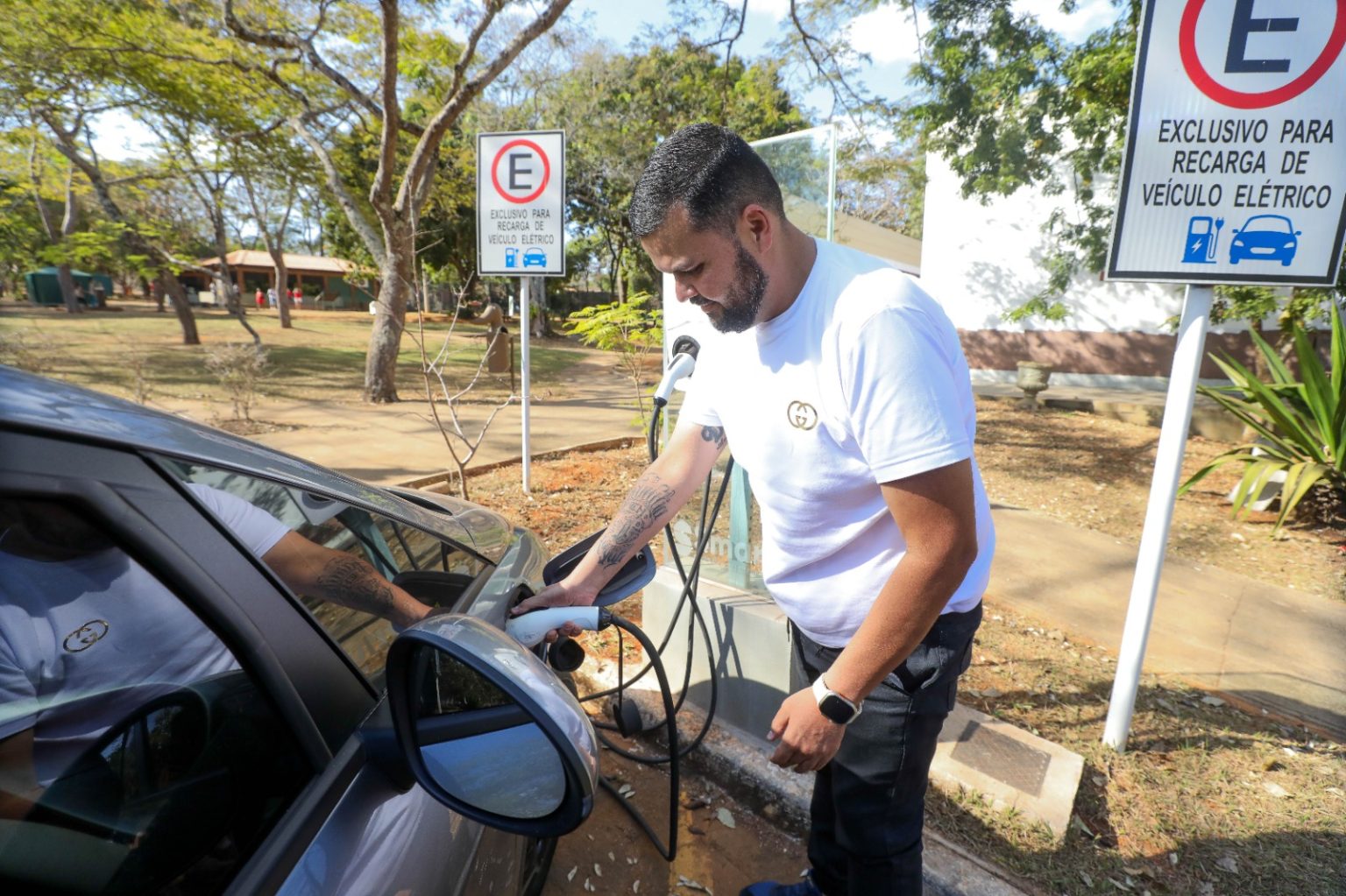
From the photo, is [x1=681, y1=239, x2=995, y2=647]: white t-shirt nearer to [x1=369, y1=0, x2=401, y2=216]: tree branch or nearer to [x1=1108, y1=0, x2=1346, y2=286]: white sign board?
[x1=1108, y1=0, x2=1346, y2=286]: white sign board

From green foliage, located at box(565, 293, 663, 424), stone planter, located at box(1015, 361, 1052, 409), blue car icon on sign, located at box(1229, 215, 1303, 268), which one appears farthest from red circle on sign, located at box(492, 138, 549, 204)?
stone planter, located at box(1015, 361, 1052, 409)

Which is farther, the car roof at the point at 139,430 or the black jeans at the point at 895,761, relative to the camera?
the black jeans at the point at 895,761

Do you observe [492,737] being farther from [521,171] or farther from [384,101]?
[384,101]

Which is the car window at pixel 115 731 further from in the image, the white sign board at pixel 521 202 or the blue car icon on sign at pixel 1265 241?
the white sign board at pixel 521 202

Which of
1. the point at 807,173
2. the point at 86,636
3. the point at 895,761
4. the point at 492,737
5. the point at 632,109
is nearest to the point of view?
the point at 86,636

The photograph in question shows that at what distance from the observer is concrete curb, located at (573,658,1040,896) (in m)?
2.14

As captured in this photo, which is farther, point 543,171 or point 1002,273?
point 1002,273

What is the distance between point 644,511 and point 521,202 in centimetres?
417

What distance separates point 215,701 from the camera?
98cm

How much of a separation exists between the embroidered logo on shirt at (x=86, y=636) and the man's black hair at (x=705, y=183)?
3.47ft

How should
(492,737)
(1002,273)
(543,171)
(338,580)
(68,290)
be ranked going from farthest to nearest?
(68,290)
(1002,273)
(543,171)
(338,580)
(492,737)

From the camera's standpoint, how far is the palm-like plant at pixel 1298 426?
5328mm

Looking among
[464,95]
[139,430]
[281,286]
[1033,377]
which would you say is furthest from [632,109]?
[139,430]

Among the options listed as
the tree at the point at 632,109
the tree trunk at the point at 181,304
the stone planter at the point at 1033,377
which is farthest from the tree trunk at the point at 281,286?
the stone planter at the point at 1033,377
